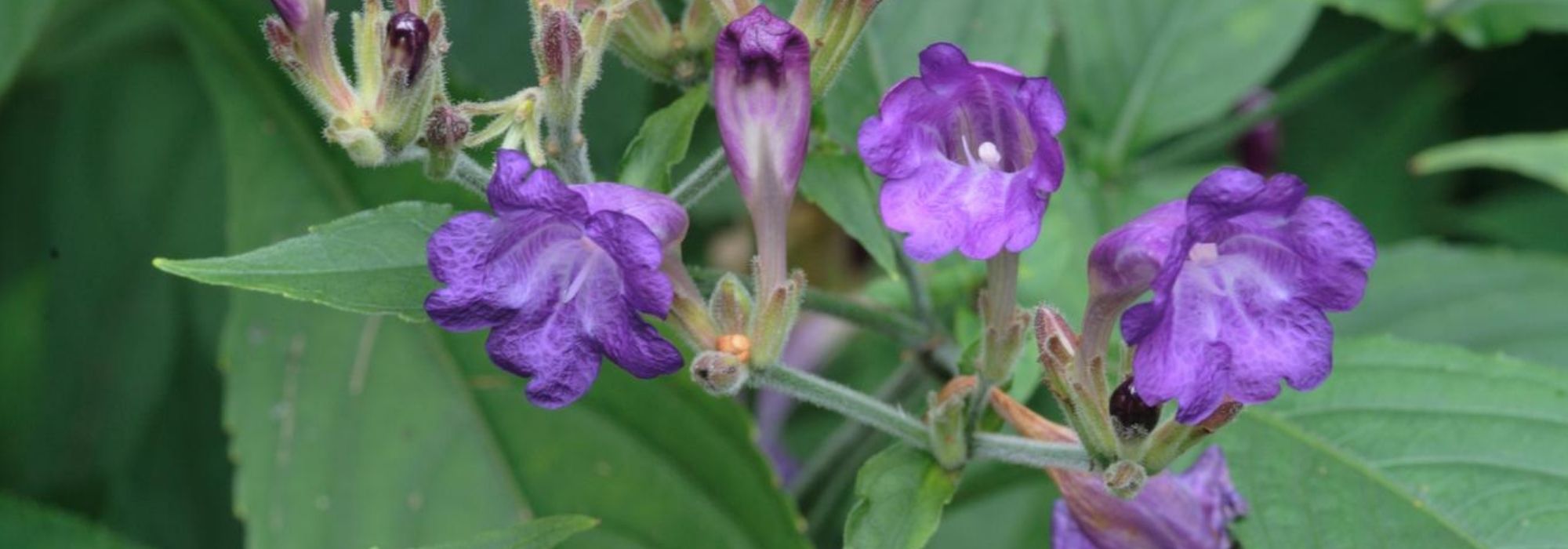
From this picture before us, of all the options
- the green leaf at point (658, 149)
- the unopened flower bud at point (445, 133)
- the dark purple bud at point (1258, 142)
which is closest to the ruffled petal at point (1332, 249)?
the green leaf at point (658, 149)

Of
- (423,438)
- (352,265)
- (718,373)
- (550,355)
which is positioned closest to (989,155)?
(718,373)

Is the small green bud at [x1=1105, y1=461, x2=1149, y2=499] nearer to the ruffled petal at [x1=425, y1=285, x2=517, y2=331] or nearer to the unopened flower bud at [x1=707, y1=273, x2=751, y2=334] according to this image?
the unopened flower bud at [x1=707, y1=273, x2=751, y2=334]

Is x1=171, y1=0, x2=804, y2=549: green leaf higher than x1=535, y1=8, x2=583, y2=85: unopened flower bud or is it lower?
lower

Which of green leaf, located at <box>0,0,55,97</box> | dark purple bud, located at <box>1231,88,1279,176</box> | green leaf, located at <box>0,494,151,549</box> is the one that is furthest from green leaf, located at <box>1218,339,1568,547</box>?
green leaf, located at <box>0,0,55,97</box>

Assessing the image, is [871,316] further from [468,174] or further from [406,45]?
[406,45]

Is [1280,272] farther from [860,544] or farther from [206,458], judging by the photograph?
[206,458]

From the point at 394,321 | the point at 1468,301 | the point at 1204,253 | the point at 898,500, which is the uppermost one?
the point at 1204,253
